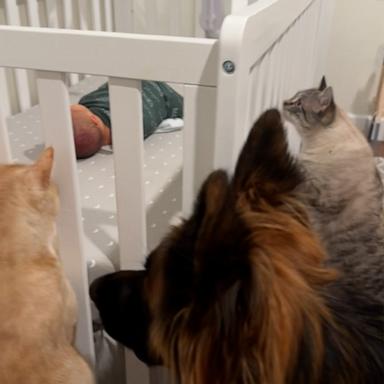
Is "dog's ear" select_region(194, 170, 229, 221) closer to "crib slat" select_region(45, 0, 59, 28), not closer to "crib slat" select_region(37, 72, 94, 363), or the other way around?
"crib slat" select_region(37, 72, 94, 363)

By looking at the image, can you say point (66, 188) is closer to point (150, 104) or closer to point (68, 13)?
point (150, 104)

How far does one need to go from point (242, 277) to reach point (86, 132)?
0.86 meters

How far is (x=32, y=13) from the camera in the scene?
166 centimetres

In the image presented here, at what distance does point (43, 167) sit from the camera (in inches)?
28.5

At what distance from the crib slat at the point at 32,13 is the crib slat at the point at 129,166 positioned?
109cm

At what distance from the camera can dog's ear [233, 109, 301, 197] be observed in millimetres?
605

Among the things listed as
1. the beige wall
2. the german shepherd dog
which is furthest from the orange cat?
the beige wall

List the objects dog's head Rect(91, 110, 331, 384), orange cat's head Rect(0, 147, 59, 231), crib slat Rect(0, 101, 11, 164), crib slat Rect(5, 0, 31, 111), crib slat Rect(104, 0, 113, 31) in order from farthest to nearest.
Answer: crib slat Rect(104, 0, 113, 31) < crib slat Rect(5, 0, 31, 111) < crib slat Rect(0, 101, 11, 164) < orange cat's head Rect(0, 147, 59, 231) < dog's head Rect(91, 110, 331, 384)

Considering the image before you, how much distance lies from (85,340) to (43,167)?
0.36m

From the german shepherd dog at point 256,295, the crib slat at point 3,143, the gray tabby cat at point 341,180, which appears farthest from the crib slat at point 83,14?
the german shepherd dog at point 256,295

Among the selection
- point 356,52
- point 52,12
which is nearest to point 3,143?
point 52,12

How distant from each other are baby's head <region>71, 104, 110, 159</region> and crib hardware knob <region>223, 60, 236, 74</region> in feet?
2.19

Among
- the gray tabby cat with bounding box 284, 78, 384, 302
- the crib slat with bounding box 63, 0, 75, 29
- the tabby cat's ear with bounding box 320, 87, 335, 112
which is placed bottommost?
the gray tabby cat with bounding box 284, 78, 384, 302

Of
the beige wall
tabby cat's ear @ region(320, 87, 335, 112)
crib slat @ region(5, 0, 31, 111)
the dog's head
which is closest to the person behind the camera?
the dog's head
